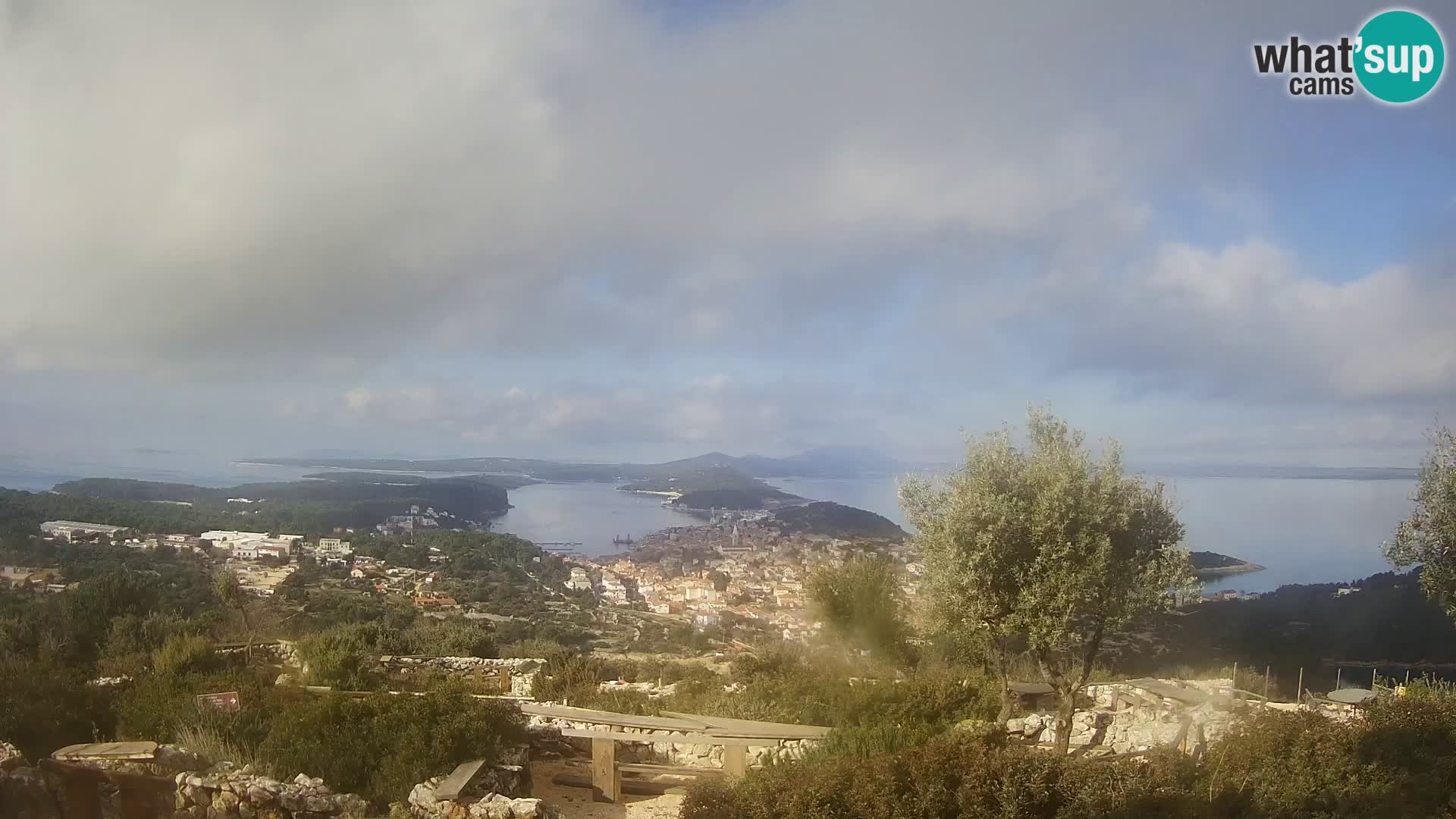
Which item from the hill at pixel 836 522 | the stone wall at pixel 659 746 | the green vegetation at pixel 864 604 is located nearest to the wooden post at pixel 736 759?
the stone wall at pixel 659 746

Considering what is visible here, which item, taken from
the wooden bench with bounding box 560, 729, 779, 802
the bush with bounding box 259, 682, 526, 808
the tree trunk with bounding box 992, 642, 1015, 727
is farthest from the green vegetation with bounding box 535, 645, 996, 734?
the bush with bounding box 259, 682, 526, 808

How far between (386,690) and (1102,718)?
854 cm

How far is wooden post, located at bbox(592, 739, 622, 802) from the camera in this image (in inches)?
311

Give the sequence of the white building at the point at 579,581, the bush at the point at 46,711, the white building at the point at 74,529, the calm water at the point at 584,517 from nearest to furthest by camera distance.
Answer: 1. the bush at the point at 46,711
2. the white building at the point at 74,529
3. the white building at the point at 579,581
4. the calm water at the point at 584,517

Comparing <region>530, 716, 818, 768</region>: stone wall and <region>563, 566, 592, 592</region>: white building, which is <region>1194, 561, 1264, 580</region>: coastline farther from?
<region>563, 566, 592, 592</region>: white building

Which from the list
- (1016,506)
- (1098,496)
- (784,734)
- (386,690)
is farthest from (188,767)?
(1098,496)

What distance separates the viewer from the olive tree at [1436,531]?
8.02 metres

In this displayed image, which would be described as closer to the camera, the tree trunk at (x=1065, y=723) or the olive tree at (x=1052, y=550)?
the olive tree at (x=1052, y=550)

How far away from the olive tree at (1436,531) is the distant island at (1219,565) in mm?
1929

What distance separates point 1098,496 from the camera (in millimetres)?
7527

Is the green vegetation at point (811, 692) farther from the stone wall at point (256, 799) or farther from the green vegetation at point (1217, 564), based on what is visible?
the stone wall at point (256, 799)

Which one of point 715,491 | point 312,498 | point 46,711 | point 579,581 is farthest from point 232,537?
point 715,491

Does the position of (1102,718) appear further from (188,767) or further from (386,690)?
(188,767)

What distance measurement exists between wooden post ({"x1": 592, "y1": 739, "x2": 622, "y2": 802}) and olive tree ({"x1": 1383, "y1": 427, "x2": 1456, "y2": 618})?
8359 millimetres
